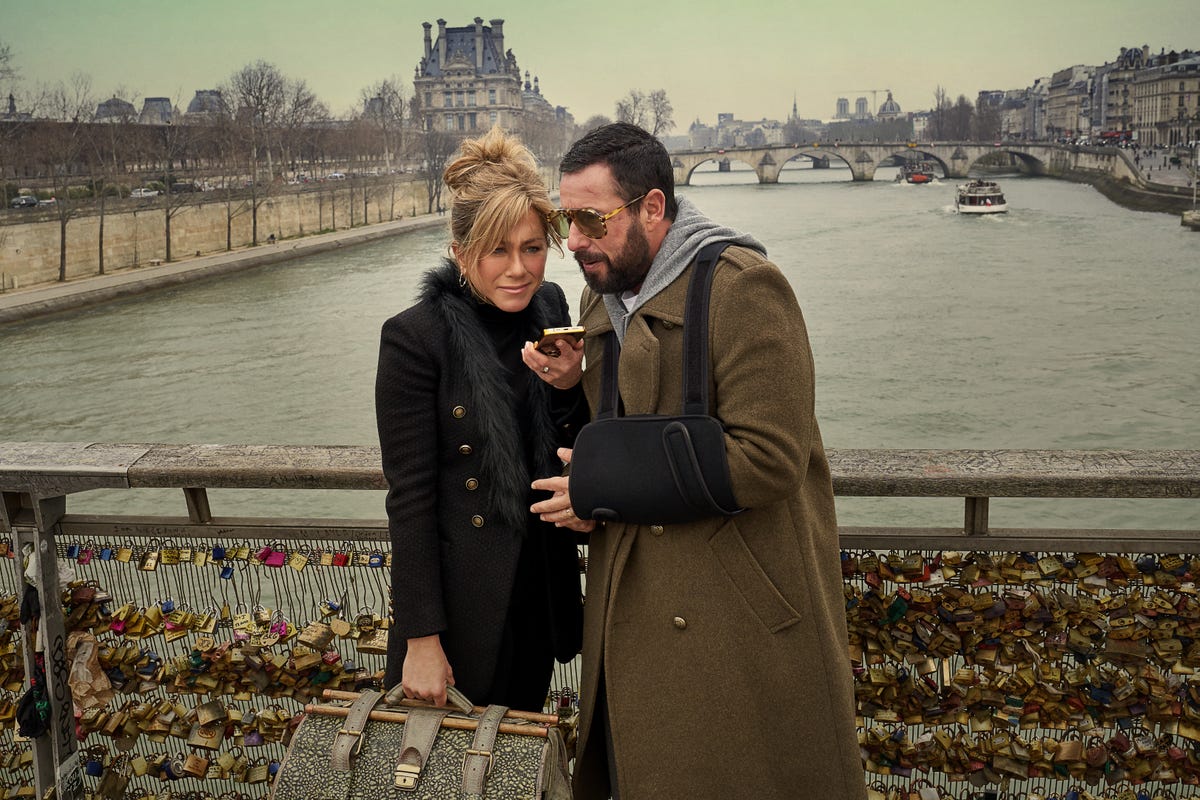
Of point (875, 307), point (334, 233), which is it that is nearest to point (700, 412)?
point (875, 307)

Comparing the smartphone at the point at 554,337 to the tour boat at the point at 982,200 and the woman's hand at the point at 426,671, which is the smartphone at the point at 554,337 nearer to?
the woman's hand at the point at 426,671

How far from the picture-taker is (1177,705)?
5.65 ft

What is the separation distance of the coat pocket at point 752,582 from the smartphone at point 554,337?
288 mm

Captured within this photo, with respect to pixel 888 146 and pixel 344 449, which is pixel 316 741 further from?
pixel 888 146

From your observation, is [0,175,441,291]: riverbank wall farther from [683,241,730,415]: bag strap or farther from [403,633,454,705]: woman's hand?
[683,241,730,415]: bag strap

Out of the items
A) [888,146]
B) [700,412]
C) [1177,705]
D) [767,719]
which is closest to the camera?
[700,412]

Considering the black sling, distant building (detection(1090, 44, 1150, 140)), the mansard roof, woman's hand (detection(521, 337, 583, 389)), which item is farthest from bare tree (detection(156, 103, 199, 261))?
distant building (detection(1090, 44, 1150, 140))

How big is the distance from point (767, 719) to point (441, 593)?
1.45 ft

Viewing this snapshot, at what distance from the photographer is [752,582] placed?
4.47ft

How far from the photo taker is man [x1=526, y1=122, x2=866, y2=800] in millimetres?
1289

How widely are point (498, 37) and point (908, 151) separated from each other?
33.4 metres

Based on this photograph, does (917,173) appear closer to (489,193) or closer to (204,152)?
(204,152)

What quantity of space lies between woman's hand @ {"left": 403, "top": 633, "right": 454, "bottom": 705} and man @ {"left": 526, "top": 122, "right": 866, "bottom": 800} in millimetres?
201

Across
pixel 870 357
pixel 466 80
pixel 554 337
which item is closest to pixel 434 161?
pixel 466 80
